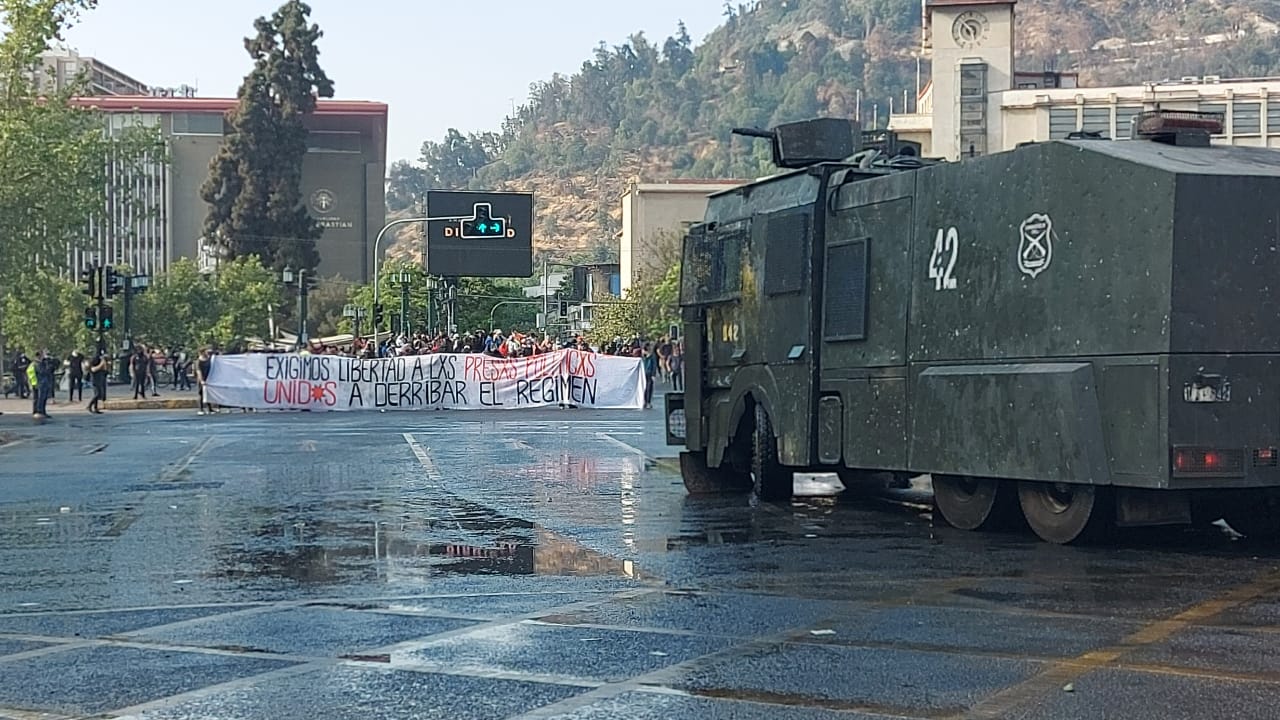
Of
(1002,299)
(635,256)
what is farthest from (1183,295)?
(635,256)

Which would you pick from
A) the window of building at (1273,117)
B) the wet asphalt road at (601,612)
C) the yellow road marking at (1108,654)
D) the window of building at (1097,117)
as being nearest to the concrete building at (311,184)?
the window of building at (1097,117)

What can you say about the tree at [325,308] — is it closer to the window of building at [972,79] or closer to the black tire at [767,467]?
the window of building at [972,79]

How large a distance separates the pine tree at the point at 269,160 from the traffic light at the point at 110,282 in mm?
46208

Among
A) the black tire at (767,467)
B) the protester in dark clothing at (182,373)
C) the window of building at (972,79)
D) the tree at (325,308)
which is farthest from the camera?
the tree at (325,308)

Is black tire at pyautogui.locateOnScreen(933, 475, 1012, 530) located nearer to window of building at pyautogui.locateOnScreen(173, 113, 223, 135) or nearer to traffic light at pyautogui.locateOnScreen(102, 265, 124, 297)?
traffic light at pyautogui.locateOnScreen(102, 265, 124, 297)

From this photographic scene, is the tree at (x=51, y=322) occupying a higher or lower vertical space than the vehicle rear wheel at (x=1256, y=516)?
higher

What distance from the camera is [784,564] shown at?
35.0 feet

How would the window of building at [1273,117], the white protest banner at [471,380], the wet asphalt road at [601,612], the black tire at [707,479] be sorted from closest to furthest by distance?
1. the wet asphalt road at [601,612]
2. the black tire at [707,479]
3. the white protest banner at [471,380]
4. the window of building at [1273,117]

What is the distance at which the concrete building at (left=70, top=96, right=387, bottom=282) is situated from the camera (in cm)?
13475

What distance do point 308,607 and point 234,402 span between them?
109ft

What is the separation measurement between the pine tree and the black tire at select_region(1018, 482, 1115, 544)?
3448 inches

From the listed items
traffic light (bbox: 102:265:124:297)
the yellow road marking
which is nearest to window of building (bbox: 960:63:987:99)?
traffic light (bbox: 102:265:124:297)

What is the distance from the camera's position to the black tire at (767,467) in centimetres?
1467

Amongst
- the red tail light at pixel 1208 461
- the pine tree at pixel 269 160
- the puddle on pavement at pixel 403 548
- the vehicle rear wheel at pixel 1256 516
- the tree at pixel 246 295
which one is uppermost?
the pine tree at pixel 269 160
